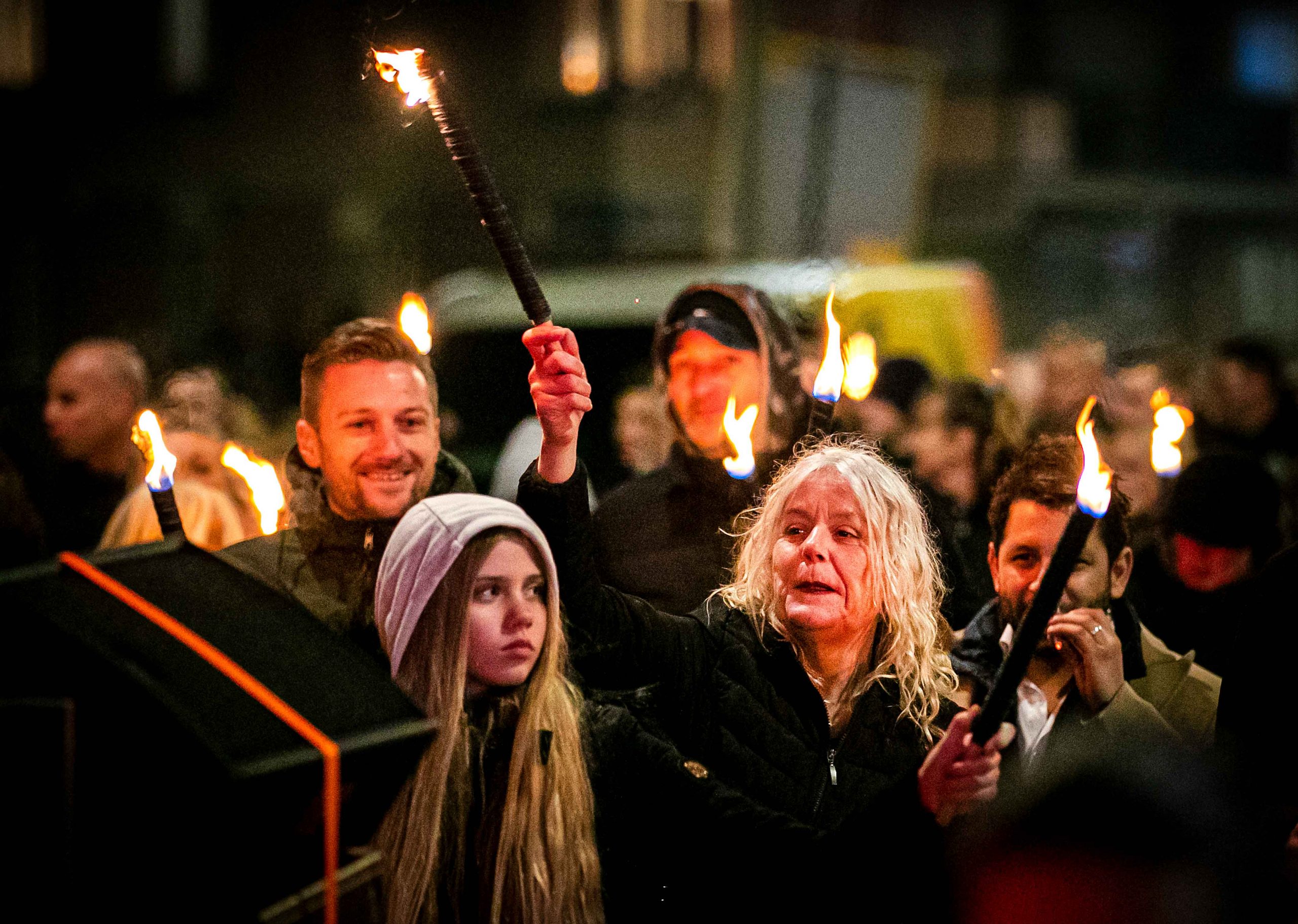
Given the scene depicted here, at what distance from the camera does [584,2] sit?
18.0 m

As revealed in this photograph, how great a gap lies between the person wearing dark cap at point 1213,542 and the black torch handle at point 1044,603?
4.58 ft

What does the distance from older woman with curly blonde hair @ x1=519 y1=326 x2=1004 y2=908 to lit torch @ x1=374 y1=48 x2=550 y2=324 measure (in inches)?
4.9

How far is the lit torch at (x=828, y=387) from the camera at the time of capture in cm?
301

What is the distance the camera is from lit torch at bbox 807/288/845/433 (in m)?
3.01

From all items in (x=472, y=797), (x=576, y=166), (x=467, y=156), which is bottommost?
(x=472, y=797)

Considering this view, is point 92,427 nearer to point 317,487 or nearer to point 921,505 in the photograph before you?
point 317,487

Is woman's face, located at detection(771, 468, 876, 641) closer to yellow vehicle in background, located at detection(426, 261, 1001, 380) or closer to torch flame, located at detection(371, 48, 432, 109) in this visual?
torch flame, located at detection(371, 48, 432, 109)

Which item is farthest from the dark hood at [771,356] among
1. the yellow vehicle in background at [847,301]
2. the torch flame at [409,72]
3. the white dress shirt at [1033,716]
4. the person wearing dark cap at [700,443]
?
the yellow vehicle in background at [847,301]

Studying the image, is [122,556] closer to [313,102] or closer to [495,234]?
[495,234]

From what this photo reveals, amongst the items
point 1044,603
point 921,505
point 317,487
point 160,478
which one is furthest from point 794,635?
point 160,478

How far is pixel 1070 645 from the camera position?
8.81ft

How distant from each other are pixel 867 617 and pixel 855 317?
564cm

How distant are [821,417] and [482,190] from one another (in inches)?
38.0

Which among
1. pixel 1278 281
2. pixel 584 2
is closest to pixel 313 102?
pixel 584 2
